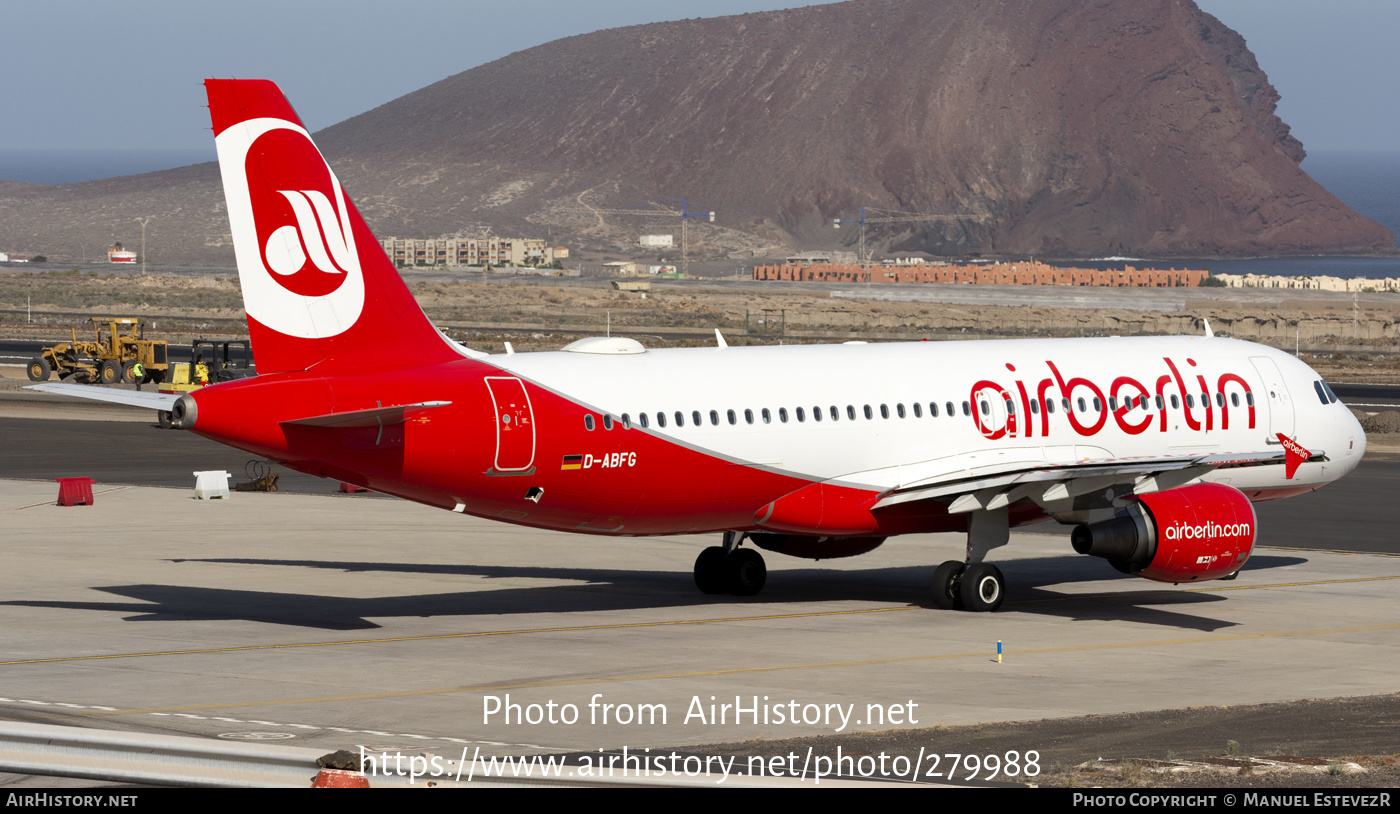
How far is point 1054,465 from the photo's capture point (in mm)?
30281

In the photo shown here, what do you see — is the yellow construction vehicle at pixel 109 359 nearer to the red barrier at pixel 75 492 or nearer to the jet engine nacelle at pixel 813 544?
the red barrier at pixel 75 492

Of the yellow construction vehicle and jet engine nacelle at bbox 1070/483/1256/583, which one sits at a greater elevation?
the yellow construction vehicle

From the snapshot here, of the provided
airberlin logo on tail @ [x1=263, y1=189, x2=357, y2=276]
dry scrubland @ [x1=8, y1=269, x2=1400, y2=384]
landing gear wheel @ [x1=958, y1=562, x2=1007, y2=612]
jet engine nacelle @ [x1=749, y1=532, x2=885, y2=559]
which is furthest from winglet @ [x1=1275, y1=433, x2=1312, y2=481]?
dry scrubland @ [x1=8, y1=269, x2=1400, y2=384]

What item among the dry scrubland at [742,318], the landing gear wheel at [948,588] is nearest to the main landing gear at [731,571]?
the landing gear wheel at [948,588]

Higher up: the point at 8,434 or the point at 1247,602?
the point at 8,434

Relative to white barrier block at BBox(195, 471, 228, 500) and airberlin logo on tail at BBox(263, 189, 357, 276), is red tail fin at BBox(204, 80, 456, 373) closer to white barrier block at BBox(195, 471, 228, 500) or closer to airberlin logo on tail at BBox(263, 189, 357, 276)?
airberlin logo on tail at BBox(263, 189, 357, 276)

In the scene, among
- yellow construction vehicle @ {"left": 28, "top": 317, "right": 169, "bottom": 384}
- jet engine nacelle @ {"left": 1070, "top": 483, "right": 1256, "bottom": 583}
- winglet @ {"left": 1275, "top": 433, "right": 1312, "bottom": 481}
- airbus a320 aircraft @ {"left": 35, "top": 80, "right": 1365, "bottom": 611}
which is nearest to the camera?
airbus a320 aircraft @ {"left": 35, "top": 80, "right": 1365, "bottom": 611}

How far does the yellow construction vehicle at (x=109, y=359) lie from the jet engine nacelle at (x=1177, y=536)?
6423cm

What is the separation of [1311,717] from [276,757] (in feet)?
44.7

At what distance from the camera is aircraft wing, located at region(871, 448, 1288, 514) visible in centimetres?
2961

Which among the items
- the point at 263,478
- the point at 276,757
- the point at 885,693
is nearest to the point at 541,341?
the point at 263,478

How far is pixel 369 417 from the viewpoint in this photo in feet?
84.0

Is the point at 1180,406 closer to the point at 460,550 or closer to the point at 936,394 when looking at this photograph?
the point at 936,394

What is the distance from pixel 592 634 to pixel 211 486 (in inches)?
866
